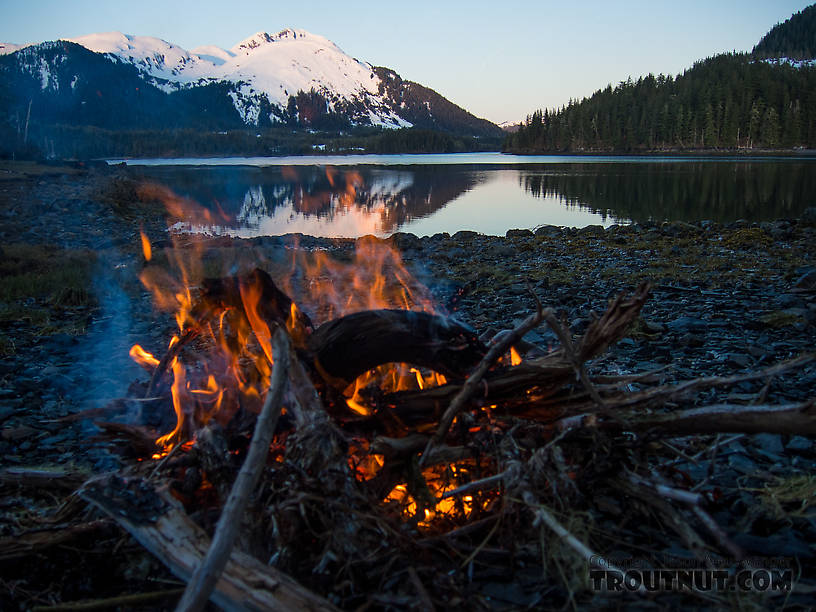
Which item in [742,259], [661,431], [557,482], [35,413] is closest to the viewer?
[557,482]

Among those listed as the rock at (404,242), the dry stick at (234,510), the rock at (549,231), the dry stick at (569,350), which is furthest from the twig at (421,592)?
the rock at (549,231)

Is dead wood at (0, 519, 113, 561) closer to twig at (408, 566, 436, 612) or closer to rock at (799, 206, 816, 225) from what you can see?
twig at (408, 566, 436, 612)

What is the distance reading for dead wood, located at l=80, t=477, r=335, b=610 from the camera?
2320 mm

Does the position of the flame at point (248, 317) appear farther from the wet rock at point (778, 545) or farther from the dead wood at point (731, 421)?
the wet rock at point (778, 545)

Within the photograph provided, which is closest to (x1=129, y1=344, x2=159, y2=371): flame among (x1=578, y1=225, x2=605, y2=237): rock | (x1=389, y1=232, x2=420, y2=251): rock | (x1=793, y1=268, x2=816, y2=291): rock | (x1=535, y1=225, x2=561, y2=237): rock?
(x1=793, y1=268, x2=816, y2=291): rock

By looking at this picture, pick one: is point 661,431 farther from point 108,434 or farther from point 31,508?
point 31,508

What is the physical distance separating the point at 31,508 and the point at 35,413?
222 cm

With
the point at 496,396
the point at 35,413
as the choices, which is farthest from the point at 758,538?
the point at 35,413

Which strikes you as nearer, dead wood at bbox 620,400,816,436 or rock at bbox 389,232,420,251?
dead wood at bbox 620,400,816,436

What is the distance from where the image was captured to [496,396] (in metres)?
3.55

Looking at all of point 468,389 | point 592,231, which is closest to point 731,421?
point 468,389

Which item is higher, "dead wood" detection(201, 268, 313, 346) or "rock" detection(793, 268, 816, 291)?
"dead wood" detection(201, 268, 313, 346)

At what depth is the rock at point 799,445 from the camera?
4.04 metres

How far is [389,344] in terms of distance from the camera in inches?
144
